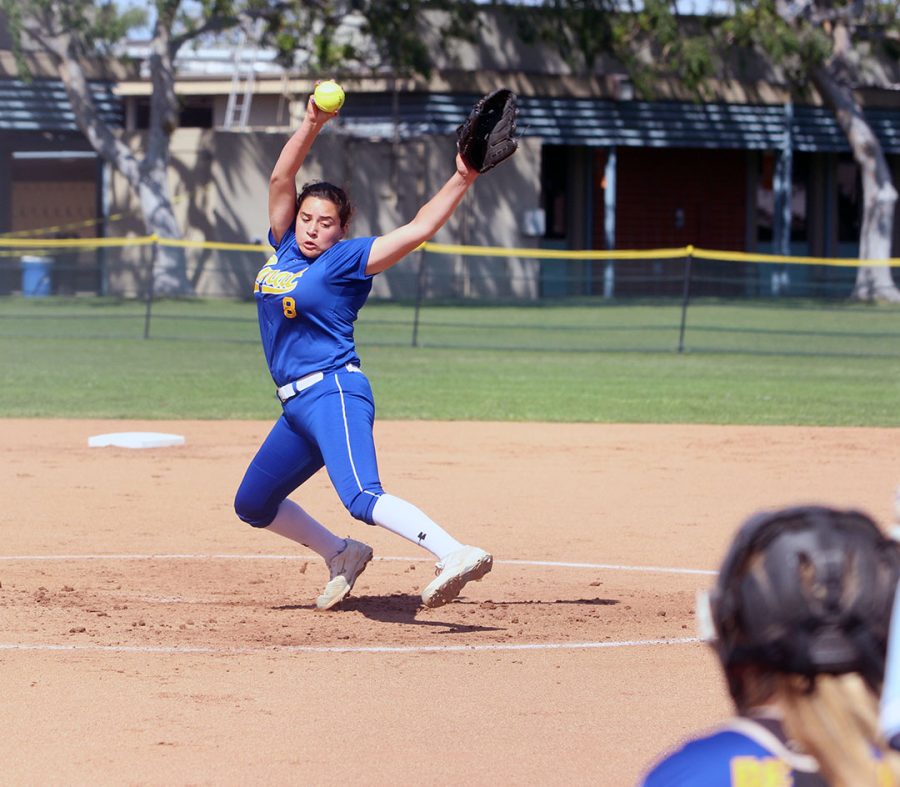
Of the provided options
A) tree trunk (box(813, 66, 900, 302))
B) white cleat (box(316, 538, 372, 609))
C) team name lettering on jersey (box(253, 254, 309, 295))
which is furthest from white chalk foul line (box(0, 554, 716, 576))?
tree trunk (box(813, 66, 900, 302))

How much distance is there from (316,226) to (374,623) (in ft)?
5.83

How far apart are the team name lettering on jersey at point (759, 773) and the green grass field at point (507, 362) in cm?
1350

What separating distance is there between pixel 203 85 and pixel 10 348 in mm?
19678

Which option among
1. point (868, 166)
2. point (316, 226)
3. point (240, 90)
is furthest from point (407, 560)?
point (240, 90)

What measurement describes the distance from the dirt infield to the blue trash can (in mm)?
16085

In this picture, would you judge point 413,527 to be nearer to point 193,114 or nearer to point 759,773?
point 759,773

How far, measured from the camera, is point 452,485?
11.0 m

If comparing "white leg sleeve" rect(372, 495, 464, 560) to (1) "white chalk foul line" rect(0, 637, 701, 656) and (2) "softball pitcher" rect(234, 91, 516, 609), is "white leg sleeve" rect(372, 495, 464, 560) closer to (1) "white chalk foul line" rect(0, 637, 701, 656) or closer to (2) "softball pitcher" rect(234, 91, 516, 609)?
(2) "softball pitcher" rect(234, 91, 516, 609)

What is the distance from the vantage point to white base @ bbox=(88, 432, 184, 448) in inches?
500

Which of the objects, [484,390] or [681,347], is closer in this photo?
[484,390]

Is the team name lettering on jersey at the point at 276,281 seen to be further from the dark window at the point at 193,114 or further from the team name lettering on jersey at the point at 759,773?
the dark window at the point at 193,114

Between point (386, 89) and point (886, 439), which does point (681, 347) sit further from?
point (386, 89)

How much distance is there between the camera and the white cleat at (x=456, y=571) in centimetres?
602

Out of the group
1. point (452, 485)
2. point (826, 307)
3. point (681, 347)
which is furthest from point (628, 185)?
point (452, 485)
